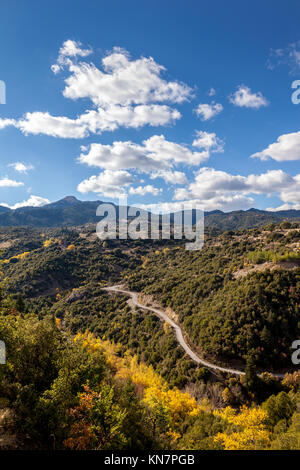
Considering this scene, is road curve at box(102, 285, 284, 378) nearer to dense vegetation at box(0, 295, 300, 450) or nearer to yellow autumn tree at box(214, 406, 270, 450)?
dense vegetation at box(0, 295, 300, 450)

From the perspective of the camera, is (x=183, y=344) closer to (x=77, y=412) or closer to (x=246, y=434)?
(x=246, y=434)

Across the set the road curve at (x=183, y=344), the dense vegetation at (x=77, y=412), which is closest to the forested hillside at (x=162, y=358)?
the dense vegetation at (x=77, y=412)

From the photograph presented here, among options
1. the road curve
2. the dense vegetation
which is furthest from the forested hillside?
the road curve

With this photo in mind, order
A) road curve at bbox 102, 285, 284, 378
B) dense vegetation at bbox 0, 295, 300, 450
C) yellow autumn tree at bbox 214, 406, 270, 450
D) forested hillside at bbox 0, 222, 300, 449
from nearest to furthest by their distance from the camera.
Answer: dense vegetation at bbox 0, 295, 300, 450
forested hillside at bbox 0, 222, 300, 449
yellow autumn tree at bbox 214, 406, 270, 450
road curve at bbox 102, 285, 284, 378

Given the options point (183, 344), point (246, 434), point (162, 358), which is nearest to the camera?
point (246, 434)

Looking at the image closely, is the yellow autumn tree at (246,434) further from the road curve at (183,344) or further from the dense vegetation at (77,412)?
the road curve at (183,344)

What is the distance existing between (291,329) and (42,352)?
5956 cm

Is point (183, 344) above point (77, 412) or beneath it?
beneath

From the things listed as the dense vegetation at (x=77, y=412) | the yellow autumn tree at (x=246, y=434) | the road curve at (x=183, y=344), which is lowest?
the road curve at (x=183, y=344)

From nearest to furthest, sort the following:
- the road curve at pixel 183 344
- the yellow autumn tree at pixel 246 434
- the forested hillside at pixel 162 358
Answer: the forested hillside at pixel 162 358, the yellow autumn tree at pixel 246 434, the road curve at pixel 183 344

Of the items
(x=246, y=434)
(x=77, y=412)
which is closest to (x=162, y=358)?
(x=246, y=434)

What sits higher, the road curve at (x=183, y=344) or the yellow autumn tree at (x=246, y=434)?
the yellow autumn tree at (x=246, y=434)

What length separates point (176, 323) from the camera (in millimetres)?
73312
